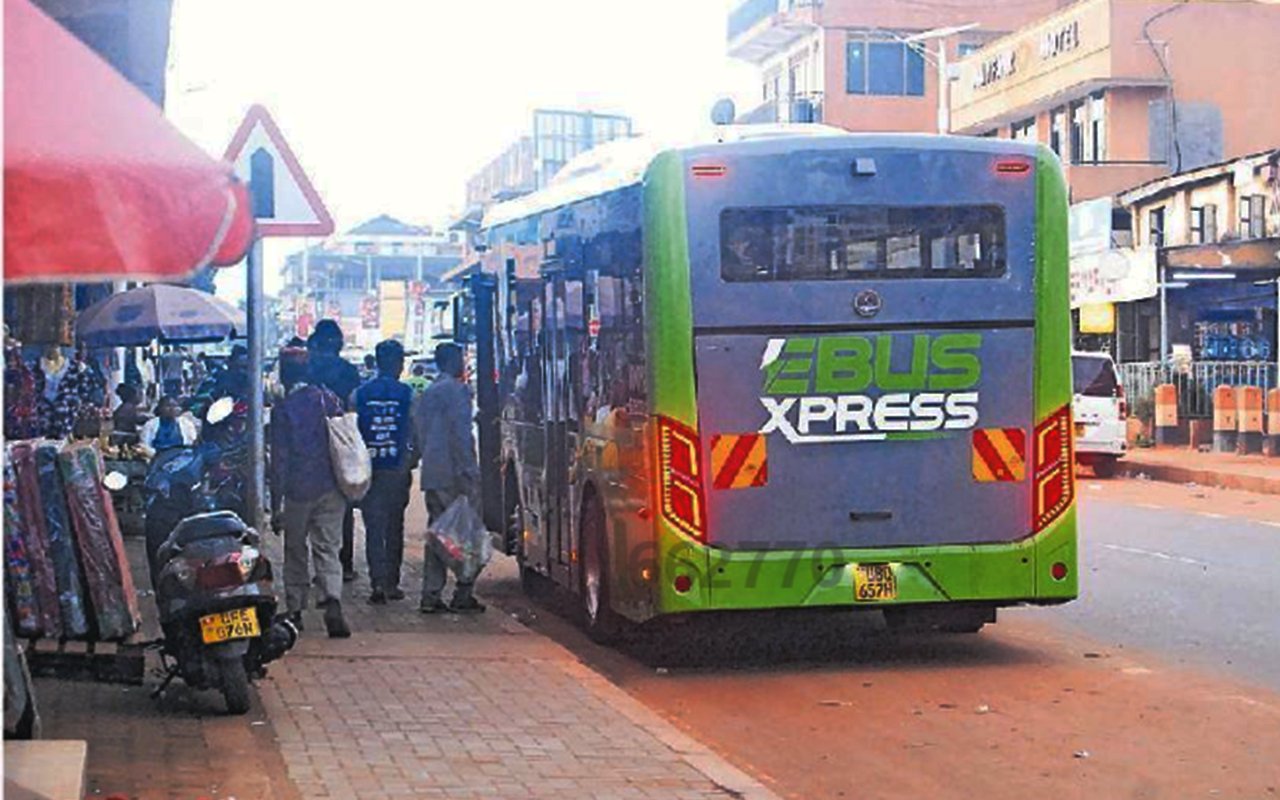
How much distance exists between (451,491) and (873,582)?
12.5ft

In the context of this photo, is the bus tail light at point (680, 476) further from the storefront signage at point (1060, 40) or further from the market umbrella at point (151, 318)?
the storefront signage at point (1060, 40)

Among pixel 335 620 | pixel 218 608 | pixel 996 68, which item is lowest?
pixel 335 620

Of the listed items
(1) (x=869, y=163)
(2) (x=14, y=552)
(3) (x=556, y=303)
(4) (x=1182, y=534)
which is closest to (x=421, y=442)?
(3) (x=556, y=303)

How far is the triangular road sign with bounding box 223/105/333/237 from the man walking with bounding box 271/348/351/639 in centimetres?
188

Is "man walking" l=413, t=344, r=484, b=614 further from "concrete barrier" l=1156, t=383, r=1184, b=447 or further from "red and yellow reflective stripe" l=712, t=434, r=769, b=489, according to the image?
"concrete barrier" l=1156, t=383, r=1184, b=447

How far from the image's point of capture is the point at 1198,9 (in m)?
51.7

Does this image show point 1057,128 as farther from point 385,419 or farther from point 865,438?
point 865,438

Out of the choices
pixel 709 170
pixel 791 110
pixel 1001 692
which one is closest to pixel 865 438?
pixel 1001 692

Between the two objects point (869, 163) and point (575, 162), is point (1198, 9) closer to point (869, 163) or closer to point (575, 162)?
point (575, 162)

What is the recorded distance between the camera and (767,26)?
68812 mm

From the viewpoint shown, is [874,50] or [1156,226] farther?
[874,50]

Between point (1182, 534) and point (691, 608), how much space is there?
11.0 metres

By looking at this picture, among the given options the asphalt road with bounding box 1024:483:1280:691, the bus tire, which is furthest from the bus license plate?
the asphalt road with bounding box 1024:483:1280:691

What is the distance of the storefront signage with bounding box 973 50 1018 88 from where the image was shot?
55.4 metres
